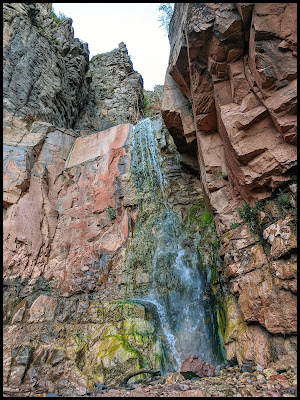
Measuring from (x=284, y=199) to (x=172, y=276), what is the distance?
3.95 metres

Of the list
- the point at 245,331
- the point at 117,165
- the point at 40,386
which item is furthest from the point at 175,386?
the point at 117,165

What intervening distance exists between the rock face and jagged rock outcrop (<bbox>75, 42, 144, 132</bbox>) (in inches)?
512

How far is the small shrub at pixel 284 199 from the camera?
5375 mm

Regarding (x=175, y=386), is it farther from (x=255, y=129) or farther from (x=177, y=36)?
(x=177, y=36)

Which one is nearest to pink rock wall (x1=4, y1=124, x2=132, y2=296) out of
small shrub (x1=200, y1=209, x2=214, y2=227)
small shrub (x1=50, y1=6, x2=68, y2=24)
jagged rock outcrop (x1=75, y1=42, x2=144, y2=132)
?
small shrub (x1=200, y1=209, x2=214, y2=227)

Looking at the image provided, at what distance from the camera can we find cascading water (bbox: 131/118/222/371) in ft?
20.6

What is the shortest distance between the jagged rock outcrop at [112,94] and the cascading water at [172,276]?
8866mm

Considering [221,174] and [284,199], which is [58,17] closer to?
[221,174]

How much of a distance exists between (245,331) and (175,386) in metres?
1.98

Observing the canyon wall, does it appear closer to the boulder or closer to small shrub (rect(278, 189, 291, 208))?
small shrub (rect(278, 189, 291, 208))

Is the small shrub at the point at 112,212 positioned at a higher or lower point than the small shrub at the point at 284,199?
higher

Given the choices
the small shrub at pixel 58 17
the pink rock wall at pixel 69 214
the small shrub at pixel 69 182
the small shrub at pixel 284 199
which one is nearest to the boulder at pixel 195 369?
the small shrub at pixel 284 199

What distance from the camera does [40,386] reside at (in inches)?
231

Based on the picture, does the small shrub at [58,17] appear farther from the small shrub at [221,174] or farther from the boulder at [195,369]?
the boulder at [195,369]
